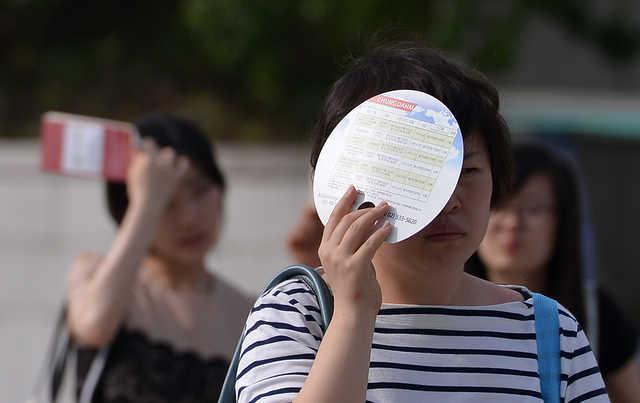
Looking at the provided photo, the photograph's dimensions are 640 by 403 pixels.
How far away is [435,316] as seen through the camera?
6.05ft

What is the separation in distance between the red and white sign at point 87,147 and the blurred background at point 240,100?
10.0ft

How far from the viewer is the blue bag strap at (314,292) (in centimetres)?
177

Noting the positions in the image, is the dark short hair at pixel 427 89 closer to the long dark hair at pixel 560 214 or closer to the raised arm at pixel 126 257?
the long dark hair at pixel 560 214

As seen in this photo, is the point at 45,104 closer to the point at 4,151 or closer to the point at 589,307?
the point at 4,151

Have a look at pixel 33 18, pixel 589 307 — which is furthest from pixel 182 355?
pixel 33 18

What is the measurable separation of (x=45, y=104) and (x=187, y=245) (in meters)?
4.96

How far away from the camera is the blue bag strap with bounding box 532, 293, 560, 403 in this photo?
6.03ft

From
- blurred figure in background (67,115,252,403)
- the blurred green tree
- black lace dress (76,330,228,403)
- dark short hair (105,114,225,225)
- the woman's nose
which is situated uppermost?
the blurred green tree

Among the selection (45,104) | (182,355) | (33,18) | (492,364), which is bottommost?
(182,355)

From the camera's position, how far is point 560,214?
332 centimetres

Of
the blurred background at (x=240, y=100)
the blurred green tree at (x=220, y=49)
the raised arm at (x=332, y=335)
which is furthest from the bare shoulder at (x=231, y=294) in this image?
the blurred green tree at (x=220, y=49)

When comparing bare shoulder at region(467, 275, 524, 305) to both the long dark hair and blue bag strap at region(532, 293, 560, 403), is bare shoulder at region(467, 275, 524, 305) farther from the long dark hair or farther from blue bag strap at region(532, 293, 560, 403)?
the long dark hair

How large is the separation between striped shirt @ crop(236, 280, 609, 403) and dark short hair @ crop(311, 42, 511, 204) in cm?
26

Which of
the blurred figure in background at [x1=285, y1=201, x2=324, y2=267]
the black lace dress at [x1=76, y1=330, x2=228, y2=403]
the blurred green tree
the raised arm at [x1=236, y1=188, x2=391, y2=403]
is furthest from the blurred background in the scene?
the raised arm at [x1=236, y1=188, x2=391, y2=403]
